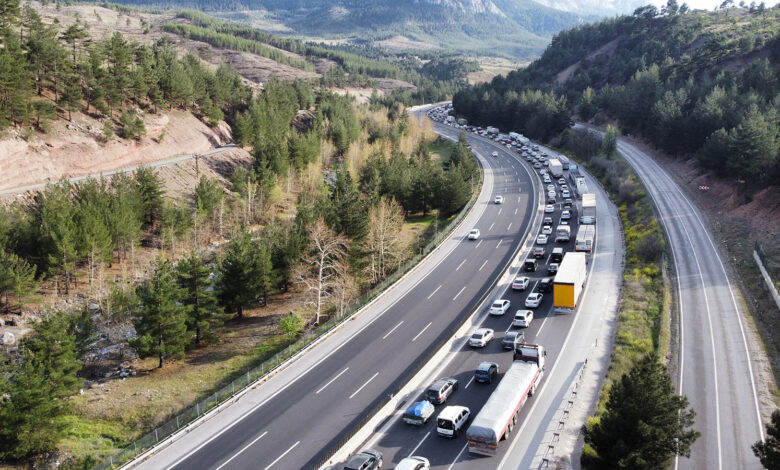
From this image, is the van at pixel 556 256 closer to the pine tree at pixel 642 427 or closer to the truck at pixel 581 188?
the truck at pixel 581 188

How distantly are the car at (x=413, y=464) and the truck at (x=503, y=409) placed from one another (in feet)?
10.1

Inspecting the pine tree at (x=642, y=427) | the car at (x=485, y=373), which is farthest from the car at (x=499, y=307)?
the pine tree at (x=642, y=427)

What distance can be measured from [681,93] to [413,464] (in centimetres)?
10774

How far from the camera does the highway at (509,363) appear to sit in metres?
29.8

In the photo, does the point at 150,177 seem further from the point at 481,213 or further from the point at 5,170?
the point at 481,213

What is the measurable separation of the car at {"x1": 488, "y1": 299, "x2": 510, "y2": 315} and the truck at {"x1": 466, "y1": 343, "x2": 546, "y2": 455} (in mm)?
11329

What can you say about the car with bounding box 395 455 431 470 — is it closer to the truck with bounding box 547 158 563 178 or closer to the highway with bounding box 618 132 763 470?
the highway with bounding box 618 132 763 470

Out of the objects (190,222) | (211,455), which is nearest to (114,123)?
(190,222)

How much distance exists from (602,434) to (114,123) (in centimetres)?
8793

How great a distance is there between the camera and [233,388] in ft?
122

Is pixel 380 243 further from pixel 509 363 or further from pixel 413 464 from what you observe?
pixel 413 464

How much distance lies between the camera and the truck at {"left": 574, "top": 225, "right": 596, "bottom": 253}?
6196 cm

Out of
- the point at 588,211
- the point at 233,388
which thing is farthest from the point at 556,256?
the point at 233,388

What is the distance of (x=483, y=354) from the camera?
1631 inches
